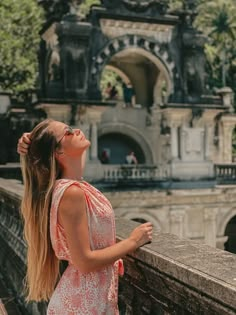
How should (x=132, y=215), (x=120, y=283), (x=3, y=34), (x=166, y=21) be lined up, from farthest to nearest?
(x=3, y=34) → (x=166, y=21) → (x=132, y=215) → (x=120, y=283)

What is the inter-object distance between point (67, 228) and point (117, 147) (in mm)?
22804

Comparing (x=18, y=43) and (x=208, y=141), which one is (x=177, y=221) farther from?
(x=18, y=43)

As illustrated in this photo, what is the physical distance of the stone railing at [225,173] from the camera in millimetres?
23500

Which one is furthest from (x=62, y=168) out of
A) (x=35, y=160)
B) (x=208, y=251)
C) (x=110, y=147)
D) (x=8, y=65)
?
(x=8, y=65)

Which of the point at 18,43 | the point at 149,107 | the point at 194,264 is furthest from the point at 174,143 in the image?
the point at 194,264

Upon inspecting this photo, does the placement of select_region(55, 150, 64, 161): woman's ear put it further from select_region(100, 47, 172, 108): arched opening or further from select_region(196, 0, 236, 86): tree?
select_region(196, 0, 236, 86): tree

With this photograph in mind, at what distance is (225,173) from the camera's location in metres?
23.6

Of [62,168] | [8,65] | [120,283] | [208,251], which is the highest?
[8,65]

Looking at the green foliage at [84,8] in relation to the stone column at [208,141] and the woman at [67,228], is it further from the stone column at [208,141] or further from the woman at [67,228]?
the woman at [67,228]

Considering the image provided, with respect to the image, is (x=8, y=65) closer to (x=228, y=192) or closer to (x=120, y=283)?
(x=228, y=192)

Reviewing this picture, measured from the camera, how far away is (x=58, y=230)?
116 inches

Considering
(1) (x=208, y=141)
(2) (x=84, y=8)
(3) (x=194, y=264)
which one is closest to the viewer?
(3) (x=194, y=264)

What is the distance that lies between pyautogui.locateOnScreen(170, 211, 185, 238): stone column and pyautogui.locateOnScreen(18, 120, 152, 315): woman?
19.0 meters

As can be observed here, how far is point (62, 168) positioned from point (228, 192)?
66.9 feet
